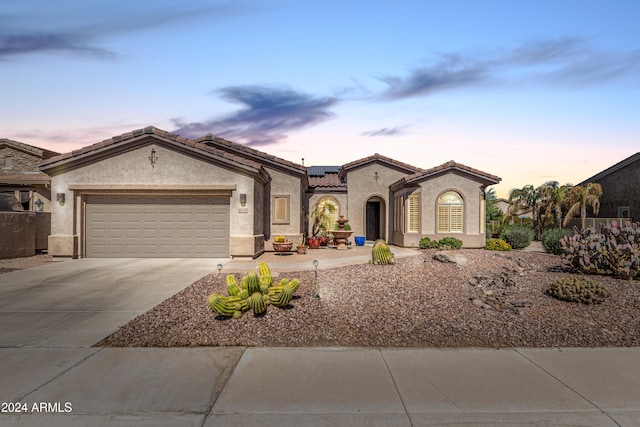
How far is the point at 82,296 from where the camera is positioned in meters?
8.83

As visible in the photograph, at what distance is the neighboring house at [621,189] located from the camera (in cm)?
2303

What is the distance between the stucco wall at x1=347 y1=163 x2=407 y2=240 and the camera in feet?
74.0

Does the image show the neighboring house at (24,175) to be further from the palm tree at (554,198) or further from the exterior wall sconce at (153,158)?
the palm tree at (554,198)

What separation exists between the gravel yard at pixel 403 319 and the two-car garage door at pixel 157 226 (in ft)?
18.8

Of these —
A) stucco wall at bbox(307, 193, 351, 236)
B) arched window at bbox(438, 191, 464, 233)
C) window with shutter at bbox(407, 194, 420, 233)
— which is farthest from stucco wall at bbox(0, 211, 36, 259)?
arched window at bbox(438, 191, 464, 233)

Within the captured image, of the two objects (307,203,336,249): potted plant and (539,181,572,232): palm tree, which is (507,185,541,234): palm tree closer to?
(539,181,572,232): palm tree

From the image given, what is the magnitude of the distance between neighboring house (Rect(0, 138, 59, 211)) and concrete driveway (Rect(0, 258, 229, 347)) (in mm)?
8569

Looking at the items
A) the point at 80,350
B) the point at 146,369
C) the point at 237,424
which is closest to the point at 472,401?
the point at 237,424

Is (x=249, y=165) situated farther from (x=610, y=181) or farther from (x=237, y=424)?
(x=610, y=181)

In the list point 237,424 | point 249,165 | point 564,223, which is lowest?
point 237,424

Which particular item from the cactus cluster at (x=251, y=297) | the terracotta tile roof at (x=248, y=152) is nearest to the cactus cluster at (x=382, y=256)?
the cactus cluster at (x=251, y=297)

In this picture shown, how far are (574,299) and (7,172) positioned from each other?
2970 cm

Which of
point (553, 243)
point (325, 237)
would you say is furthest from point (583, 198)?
point (325, 237)

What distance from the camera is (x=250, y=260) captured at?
14.7m
